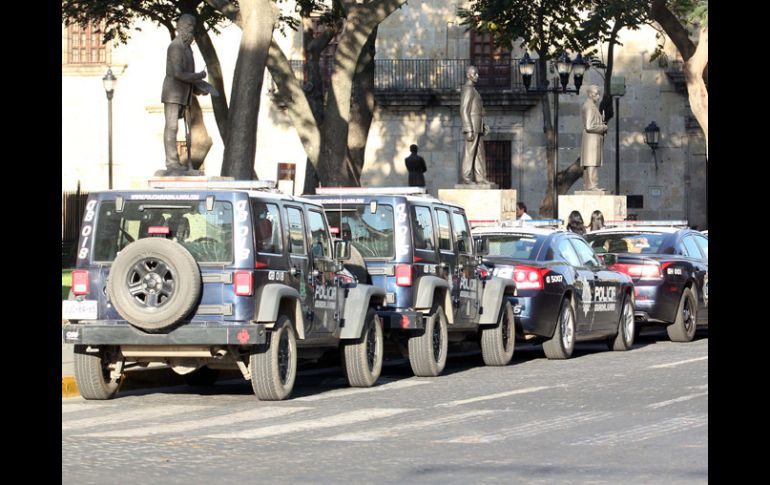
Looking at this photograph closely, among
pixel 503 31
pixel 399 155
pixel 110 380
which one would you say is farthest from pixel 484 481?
pixel 399 155

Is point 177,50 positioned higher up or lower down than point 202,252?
A: higher up

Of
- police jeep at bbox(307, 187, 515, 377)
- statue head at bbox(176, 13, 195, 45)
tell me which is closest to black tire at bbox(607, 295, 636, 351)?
police jeep at bbox(307, 187, 515, 377)

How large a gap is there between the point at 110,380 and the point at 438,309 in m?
4.13

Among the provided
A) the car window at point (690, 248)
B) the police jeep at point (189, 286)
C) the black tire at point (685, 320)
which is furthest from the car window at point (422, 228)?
the car window at point (690, 248)

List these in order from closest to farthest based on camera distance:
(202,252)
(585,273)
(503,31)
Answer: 1. (202,252)
2. (585,273)
3. (503,31)

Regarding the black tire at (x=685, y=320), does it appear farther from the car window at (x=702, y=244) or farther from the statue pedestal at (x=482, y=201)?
the statue pedestal at (x=482, y=201)

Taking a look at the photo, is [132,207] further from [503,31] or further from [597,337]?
[503,31]

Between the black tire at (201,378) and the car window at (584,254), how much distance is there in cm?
602

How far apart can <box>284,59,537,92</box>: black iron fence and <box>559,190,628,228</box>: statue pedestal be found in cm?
1699

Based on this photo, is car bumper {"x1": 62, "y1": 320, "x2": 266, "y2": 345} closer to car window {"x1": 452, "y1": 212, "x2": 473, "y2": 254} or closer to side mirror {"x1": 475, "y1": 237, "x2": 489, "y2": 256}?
car window {"x1": 452, "y1": 212, "x2": 473, "y2": 254}

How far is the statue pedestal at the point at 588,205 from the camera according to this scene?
4034 centimetres

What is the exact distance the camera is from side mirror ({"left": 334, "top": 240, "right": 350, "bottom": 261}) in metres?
16.7

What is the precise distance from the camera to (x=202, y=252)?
48.7ft
